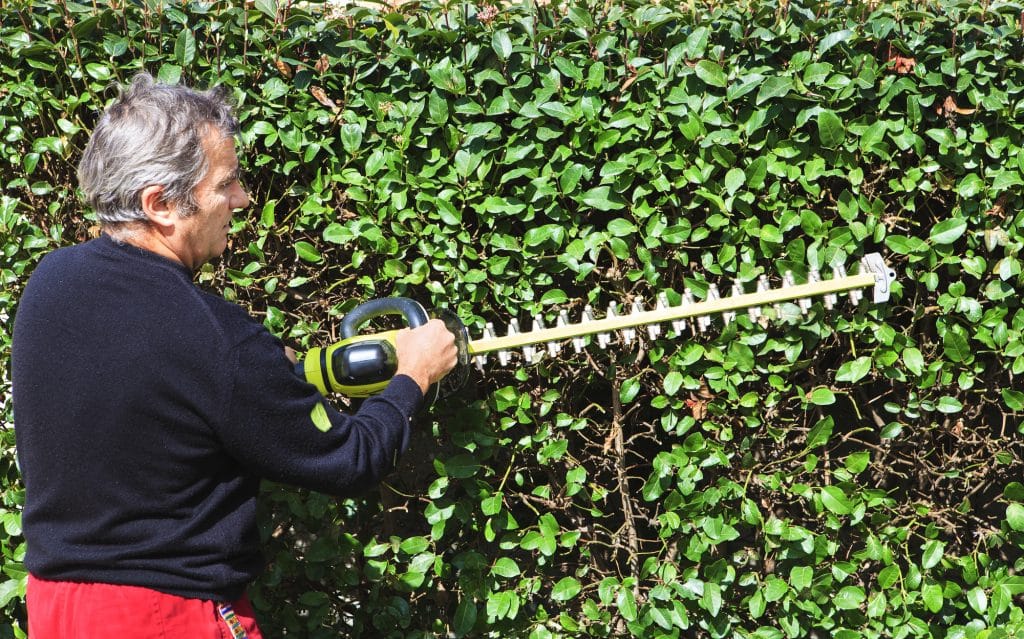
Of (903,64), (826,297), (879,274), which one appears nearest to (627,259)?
(826,297)

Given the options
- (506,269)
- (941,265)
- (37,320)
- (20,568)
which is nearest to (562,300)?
(506,269)

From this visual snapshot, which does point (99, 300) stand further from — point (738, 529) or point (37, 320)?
point (738, 529)

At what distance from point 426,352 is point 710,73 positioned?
1065mm

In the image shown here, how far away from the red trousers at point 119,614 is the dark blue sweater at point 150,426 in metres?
0.02

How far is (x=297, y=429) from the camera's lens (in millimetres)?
1936

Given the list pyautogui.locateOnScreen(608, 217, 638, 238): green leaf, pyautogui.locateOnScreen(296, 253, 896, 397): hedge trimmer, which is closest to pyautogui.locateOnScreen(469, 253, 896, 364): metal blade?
pyautogui.locateOnScreen(296, 253, 896, 397): hedge trimmer

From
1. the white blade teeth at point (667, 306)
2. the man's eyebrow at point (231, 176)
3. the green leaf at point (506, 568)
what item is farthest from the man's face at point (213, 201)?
the green leaf at point (506, 568)

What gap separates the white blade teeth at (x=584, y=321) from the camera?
2617 millimetres

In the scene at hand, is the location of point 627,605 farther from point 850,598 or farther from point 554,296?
point 554,296

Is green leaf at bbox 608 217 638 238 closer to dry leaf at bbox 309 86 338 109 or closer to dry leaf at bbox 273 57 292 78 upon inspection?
dry leaf at bbox 309 86 338 109

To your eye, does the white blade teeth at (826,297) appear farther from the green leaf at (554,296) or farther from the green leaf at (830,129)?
the green leaf at (554,296)

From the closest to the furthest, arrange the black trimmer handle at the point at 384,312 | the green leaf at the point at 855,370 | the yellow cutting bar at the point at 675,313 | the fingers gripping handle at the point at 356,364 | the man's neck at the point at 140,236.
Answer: the man's neck at the point at 140,236 → the fingers gripping handle at the point at 356,364 → the black trimmer handle at the point at 384,312 → the yellow cutting bar at the point at 675,313 → the green leaf at the point at 855,370

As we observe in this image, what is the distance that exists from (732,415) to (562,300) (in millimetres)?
613

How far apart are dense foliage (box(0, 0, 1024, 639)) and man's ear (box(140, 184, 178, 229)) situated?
0.73m
